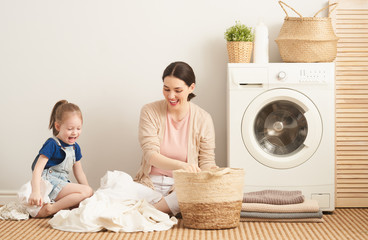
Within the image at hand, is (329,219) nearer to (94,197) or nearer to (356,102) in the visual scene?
(356,102)

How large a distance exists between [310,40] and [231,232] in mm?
A: 1178

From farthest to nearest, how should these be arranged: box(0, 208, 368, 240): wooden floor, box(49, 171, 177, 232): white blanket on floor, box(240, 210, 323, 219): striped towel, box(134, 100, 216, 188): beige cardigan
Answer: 1. box(134, 100, 216, 188): beige cardigan
2. box(240, 210, 323, 219): striped towel
3. box(49, 171, 177, 232): white blanket on floor
4. box(0, 208, 368, 240): wooden floor

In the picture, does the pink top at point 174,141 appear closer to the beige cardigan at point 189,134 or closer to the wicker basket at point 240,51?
the beige cardigan at point 189,134

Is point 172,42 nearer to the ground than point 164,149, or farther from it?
farther from it

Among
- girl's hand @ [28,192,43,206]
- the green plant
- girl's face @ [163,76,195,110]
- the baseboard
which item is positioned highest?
the green plant

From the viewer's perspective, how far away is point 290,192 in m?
3.00

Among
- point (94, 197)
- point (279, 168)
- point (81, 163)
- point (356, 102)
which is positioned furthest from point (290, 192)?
point (81, 163)

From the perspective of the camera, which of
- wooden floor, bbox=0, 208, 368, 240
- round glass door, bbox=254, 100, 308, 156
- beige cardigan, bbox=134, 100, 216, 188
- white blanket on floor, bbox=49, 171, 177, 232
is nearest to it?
wooden floor, bbox=0, 208, 368, 240

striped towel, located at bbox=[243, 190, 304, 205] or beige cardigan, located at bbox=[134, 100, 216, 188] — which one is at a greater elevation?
beige cardigan, located at bbox=[134, 100, 216, 188]

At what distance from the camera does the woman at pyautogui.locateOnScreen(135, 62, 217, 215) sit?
3.01 m

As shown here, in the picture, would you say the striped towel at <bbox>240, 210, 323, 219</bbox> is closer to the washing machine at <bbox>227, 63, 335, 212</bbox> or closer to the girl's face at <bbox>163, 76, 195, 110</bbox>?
the washing machine at <bbox>227, 63, 335, 212</bbox>

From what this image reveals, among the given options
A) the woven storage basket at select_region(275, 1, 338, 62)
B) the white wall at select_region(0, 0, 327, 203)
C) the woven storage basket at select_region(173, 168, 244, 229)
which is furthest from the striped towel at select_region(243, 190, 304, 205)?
the woven storage basket at select_region(275, 1, 338, 62)

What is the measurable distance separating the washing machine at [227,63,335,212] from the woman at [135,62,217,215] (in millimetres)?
162

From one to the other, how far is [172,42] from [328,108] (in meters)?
1.01
